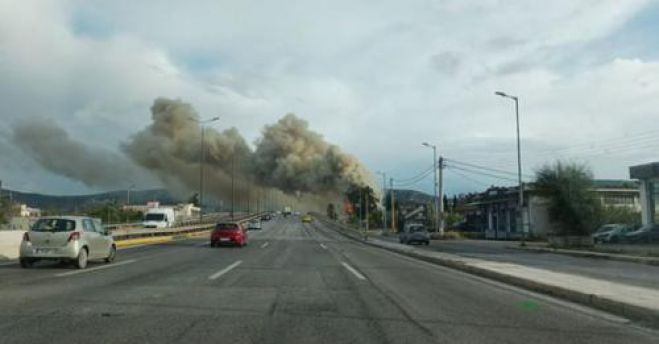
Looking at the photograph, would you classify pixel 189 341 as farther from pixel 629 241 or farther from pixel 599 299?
pixel 629 241

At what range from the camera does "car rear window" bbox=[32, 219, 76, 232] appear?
66.6ft

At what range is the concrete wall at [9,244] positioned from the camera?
25.1 m

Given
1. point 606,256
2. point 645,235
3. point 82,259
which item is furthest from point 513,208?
point 82,259

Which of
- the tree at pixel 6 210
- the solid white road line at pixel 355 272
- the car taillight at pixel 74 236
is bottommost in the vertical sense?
the solid white road line at pixel 355 272

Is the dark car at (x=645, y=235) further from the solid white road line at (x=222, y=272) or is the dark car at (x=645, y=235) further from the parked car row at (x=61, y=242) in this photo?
the parked car row at (x=61, y=242)

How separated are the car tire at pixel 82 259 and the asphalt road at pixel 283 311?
231cm

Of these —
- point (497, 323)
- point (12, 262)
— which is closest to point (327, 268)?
point (12, 262)

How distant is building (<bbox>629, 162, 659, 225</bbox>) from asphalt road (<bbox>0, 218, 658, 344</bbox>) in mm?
39335

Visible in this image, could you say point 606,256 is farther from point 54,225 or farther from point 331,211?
point 331,211

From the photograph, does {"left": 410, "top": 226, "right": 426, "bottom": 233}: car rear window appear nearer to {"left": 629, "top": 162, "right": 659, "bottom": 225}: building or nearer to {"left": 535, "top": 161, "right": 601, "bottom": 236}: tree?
{"left": 535, "top": 161, "right": 601, "bottom": 236}: tree

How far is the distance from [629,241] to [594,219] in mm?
2733

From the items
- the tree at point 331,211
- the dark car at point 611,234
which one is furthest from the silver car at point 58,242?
the tree at point 331,211

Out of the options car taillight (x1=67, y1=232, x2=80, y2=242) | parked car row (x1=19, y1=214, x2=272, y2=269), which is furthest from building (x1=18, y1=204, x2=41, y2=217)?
car taillight (x1=67, y1=232, x2=80, y2=242)

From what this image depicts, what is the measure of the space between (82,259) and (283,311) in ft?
37.5
